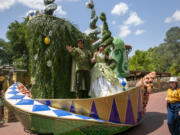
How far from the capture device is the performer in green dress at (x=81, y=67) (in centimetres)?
329

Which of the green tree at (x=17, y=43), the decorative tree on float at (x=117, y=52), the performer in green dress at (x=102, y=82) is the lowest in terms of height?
the performer in green dress at (x=102, y=82)

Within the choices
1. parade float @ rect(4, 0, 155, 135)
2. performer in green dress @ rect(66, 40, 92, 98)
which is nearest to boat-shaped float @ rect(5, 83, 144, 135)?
parade float @ rect(4, 0, 155, 135)

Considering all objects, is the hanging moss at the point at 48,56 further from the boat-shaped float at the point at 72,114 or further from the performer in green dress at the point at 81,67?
the boat-shaped float at the point at 72,114

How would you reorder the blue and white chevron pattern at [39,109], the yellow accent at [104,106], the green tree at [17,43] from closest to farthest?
the blue and white chevron pattern at [39,109] → the yellow accent at [104,106] → the green tree at [17,43]

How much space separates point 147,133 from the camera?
144 inches

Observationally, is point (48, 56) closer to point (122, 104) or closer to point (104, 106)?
point (104, 106)

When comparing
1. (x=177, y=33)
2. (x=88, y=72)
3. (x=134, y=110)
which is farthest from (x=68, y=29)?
(x=177, y=33)

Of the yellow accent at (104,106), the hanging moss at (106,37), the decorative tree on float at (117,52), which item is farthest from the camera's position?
the decorative tree on float at (117,52)

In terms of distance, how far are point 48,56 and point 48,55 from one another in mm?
20

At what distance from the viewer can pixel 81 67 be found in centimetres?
331

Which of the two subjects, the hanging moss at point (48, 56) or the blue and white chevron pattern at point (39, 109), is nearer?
the blue and white chevron pattern at point (39, 109)

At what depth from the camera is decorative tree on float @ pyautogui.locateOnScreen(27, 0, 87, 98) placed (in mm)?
3238

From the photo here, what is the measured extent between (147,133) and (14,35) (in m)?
14.6

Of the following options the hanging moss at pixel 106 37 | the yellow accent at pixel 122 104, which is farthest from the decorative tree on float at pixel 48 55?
the hanging moss at pixel 106 37
